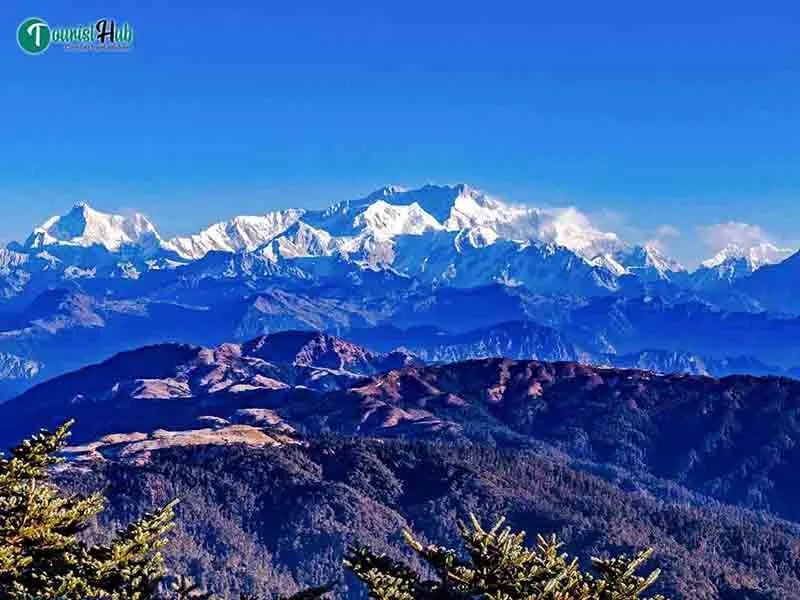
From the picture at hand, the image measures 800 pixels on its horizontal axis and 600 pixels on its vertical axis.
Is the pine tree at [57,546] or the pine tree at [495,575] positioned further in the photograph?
the pine tree at [57,546]

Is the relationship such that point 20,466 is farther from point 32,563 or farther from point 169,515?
point 169,515

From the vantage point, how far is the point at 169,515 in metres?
39.2

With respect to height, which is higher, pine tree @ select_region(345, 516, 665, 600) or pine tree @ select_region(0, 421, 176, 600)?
pine tree @ select_region(0, 421, 176, 600)

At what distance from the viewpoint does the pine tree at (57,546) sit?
35.3 metres

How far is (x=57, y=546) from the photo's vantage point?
130 feet

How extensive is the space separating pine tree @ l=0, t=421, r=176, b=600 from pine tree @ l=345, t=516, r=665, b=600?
339 inches

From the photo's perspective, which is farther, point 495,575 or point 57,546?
point 57,546

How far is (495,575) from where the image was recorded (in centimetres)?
3153

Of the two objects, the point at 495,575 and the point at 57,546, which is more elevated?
the point at 57,546

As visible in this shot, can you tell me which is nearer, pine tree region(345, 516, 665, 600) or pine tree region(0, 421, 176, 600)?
pine tree region(345, 516, 665, 600)

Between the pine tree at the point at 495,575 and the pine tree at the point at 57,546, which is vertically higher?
the pine tree at the point at 57,546

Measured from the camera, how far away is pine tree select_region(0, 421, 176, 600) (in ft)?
116

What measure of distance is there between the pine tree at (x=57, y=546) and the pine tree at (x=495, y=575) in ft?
28.3

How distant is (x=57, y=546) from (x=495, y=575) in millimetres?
17538
